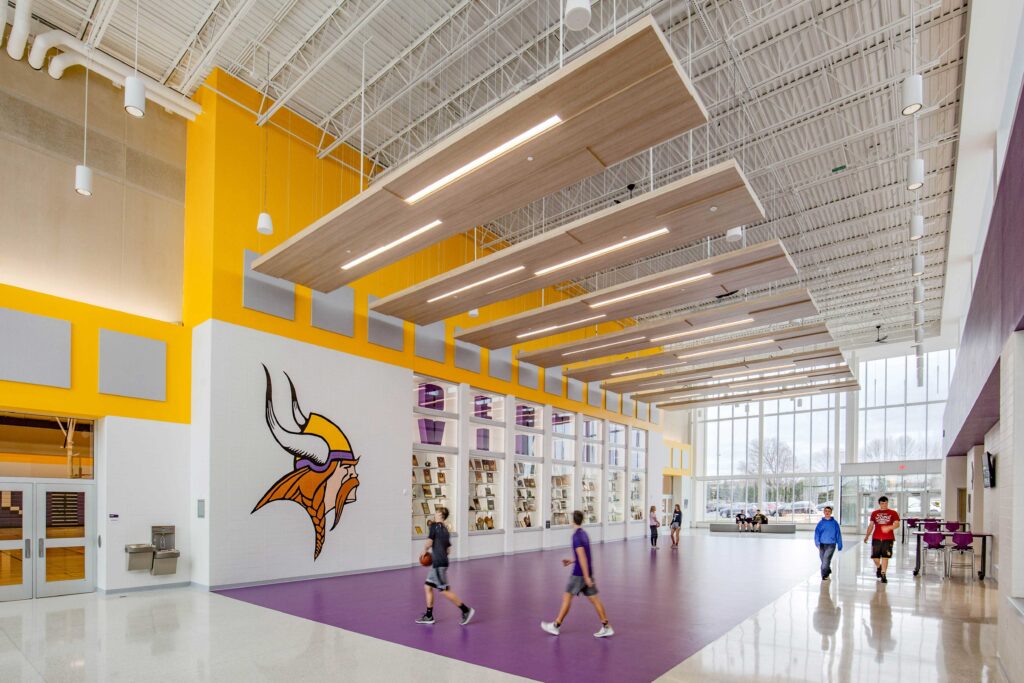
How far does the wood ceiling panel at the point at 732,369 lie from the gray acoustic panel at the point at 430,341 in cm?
834

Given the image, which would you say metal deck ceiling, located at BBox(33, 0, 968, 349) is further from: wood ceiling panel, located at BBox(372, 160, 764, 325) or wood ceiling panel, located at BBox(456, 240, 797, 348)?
wood ceiling panel, located at BBox(456, 240, 797, 348)

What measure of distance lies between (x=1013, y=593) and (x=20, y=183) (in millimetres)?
13772

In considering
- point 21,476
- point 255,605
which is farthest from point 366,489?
point 21,476

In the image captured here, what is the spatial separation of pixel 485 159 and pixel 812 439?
30667 millimetres

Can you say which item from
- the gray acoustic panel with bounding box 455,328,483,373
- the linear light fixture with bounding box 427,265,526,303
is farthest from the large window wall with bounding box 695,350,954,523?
the linear light fixture with bounding box 427,265,526,303

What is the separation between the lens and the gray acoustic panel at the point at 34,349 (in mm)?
8938

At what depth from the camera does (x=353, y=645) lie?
21.9 feet

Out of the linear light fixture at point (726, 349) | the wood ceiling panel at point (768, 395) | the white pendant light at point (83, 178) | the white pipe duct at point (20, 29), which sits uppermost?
the white pipe duct at point (20, 29)

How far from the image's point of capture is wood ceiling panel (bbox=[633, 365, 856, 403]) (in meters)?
20.1

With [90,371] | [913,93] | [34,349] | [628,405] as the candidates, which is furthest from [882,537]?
[34,349]

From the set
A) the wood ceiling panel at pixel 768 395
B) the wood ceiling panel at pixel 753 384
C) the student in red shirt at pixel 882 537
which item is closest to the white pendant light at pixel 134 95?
the student in red shirt at pixel 882 537

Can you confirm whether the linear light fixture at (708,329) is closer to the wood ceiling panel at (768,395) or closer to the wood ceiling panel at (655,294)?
the wood ceiling panel at (655,294)

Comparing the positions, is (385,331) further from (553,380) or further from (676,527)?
(676,527)

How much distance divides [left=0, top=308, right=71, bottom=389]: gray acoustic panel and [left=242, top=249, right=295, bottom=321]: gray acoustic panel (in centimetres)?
277
